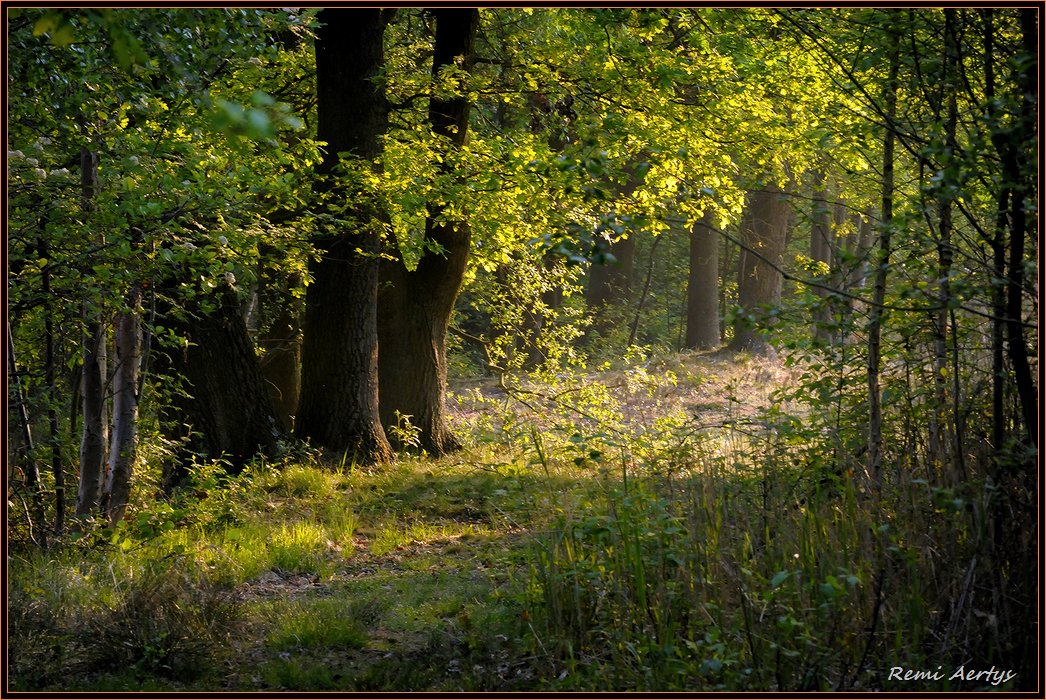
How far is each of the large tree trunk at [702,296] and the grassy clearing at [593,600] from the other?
18254 mm

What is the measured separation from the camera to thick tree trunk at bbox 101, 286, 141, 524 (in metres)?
7.44

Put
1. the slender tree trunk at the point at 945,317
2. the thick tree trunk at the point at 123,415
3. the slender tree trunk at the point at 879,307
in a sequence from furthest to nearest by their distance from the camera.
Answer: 1. the thick tree trunk at the point at 123,415
2. the slender tree trunk at the point at 879,307
3. the slender tree trunk at the point at 945,317

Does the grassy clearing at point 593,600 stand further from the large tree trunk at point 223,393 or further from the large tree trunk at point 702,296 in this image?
the large tree trunk at point 702,296

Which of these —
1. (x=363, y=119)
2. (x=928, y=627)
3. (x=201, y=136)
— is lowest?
(x=928, y=627)

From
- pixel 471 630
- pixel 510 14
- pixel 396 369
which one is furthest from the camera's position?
pixel 510 14

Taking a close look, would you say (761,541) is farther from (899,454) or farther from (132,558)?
(132,558)

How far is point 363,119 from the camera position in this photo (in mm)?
10086

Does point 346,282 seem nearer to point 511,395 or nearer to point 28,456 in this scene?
point 511,395

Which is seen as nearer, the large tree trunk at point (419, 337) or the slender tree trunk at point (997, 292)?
the slender tree trunk at point (997, 292)

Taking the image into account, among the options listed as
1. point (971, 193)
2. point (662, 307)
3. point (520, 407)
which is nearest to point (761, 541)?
point (971, 193)

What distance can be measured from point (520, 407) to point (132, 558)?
8526 millimetres

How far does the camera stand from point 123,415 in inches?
296

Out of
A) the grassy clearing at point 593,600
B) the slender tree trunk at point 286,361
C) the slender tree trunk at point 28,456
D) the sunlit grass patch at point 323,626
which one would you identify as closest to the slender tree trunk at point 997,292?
the grassy clearing at point 593,600

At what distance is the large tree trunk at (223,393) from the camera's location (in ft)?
32.4
